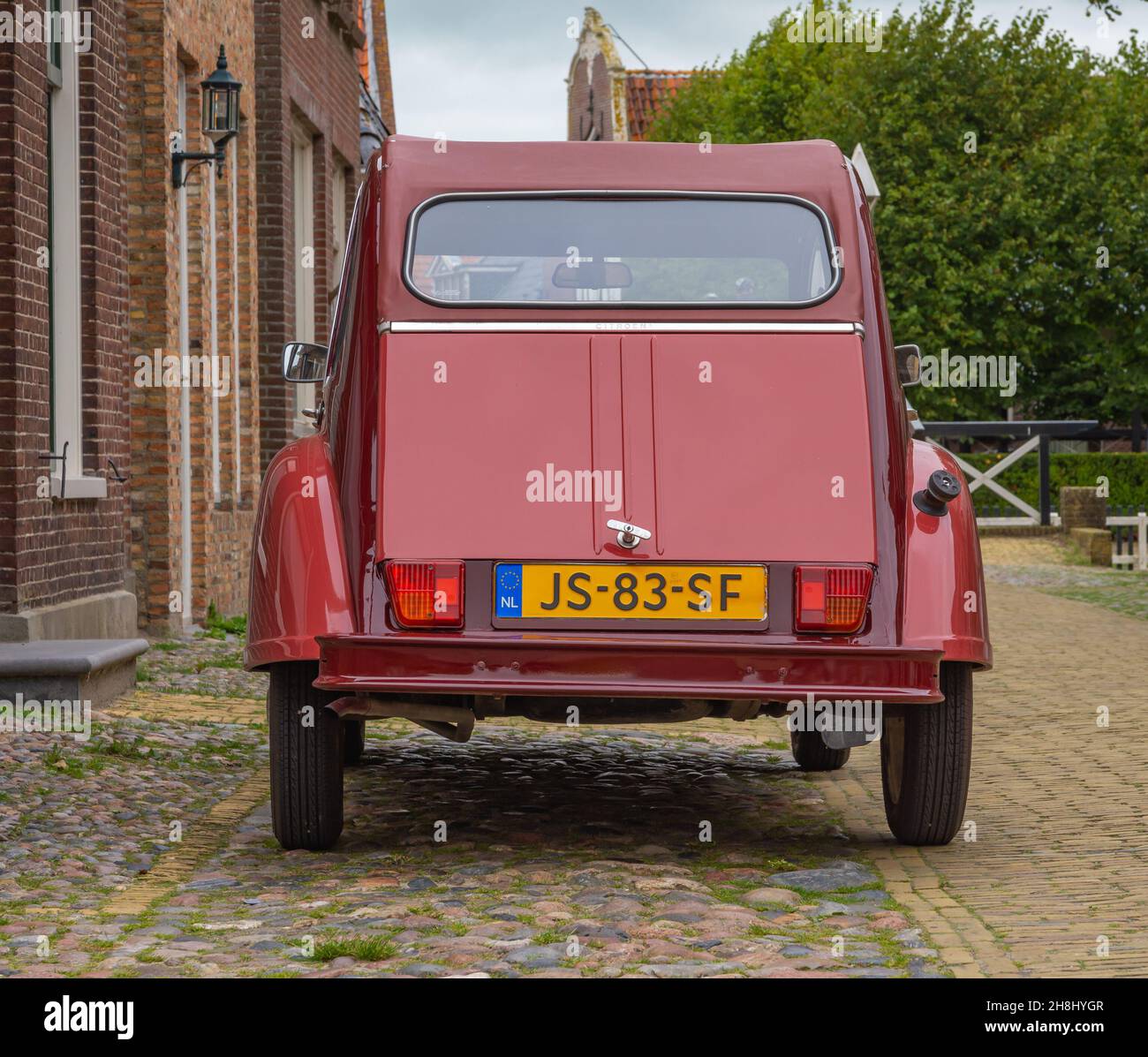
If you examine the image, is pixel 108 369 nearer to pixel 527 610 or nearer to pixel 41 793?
pixel 41 793

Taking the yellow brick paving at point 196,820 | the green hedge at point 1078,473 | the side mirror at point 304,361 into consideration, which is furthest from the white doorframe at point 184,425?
the green hedge at point 1078,473

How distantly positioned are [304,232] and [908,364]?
578 inches

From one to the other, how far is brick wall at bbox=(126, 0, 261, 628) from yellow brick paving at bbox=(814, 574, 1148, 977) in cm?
580

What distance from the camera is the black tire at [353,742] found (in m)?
8.28

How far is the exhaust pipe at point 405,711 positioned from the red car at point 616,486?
11mm

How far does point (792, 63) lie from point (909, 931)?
42.0m

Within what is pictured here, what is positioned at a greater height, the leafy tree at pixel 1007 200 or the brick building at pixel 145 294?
the leafy tree at pixel 1007 200

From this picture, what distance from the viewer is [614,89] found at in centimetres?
5516

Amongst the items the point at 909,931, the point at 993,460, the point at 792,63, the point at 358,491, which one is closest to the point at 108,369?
the point at 358,491

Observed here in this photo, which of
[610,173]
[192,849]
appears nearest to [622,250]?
[610,173]

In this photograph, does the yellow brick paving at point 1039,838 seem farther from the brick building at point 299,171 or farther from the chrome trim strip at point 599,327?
the brick building at point 299,171

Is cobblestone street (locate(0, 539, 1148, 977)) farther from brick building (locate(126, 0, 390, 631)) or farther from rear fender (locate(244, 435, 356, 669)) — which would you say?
brick building (locate(126, 0, 390, 631))
